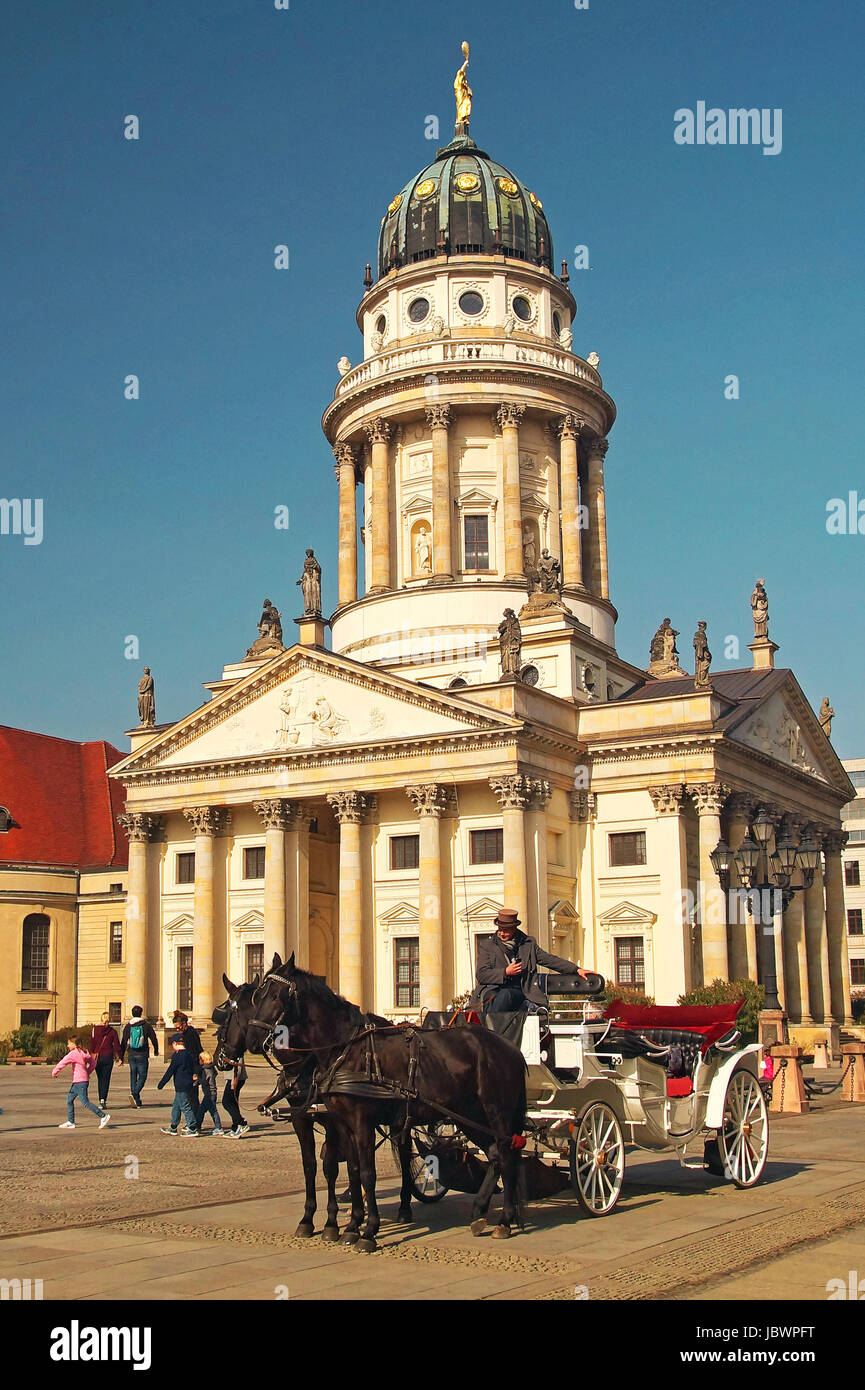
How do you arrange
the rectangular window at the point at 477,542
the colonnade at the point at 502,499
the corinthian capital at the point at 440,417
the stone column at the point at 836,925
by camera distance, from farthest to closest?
the stone column at the point at 836,925, the rectangular window at the point at 477,542, the corinthian capital at the point at 440,417, the colonnade at the point at 502,499

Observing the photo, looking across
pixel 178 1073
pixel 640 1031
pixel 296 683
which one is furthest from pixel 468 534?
pixel 640 1031

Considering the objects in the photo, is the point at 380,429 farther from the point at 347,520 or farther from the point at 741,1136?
the point at 741,1136

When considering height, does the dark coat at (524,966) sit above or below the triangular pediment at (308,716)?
below

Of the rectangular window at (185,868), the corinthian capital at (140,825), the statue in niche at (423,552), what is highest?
the statue in niche at (423,552)

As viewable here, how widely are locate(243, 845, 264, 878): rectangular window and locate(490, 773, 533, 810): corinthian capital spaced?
11285 mm

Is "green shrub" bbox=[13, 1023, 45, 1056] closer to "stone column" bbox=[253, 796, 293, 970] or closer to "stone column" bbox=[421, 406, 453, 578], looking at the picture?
"stone column" bbox=[253, 796, 293, 970]

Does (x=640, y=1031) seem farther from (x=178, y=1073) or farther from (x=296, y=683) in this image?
(x=296, y=683)

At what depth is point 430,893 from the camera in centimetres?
4781

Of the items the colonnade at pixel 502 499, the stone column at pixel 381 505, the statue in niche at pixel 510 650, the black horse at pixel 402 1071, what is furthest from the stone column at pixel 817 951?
the black horse at pixel 402 1071

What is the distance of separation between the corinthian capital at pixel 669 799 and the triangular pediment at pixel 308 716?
6.46 meters

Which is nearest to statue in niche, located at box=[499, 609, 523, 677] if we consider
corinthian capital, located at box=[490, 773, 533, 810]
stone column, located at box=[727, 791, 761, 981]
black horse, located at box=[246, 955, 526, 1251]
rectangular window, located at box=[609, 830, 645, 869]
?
corinthian capital, located at box=[490, 773, 533, 810]

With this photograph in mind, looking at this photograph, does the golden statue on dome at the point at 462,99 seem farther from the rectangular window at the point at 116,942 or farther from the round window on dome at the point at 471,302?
the rectangular window at the point at 116,942

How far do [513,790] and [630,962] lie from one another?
8035 millimetres

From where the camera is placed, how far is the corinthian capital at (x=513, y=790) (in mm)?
46438
